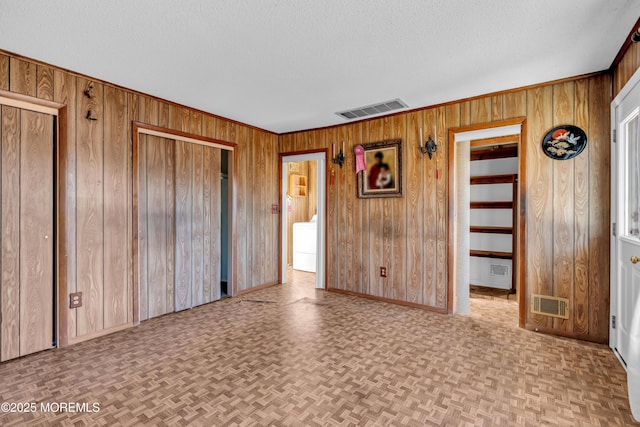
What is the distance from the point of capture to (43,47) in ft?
7.60

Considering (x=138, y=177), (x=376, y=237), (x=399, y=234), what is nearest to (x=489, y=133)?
(x=399, y=234)

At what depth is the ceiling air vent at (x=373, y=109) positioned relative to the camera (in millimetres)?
3516

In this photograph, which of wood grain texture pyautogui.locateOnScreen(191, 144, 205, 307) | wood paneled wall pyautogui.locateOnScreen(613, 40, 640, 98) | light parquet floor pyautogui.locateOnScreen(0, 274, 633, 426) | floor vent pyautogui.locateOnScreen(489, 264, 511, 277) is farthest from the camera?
floor vent pyautogui.locateOnScreen(489, 264, 511, 277)

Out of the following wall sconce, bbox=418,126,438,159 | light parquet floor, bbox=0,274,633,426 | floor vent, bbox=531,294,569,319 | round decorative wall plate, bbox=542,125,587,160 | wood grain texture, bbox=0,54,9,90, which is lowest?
light parquet floor, bbox=0,274,633,426

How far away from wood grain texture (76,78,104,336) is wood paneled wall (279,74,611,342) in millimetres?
2710

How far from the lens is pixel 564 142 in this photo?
2.88m

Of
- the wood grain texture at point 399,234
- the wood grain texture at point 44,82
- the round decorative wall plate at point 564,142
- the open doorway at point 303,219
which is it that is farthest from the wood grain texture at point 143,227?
the round decorative wall plate at point 564,142

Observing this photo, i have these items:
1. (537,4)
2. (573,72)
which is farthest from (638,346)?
(573,72)

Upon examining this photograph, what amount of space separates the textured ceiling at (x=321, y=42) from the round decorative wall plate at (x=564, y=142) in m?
0.49

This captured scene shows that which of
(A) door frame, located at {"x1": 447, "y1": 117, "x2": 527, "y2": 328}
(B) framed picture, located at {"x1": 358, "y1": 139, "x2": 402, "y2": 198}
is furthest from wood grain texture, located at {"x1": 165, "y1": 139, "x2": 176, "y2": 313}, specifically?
(A) door frame, located at {"x1": 447, "y1": 117, "x2": 527, "y2": 328}

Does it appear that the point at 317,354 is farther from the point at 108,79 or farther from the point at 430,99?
the point at 108,79

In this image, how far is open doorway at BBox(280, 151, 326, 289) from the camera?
4.68 metres

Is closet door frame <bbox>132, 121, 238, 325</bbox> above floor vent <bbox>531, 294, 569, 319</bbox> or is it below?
above

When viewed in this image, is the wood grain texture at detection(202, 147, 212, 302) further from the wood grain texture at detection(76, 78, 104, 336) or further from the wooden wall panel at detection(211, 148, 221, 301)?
the wood grain texture at detection(76, 78, 104, 336)
